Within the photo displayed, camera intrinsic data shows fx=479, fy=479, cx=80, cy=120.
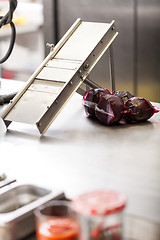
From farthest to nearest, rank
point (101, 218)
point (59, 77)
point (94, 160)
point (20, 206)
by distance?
point (59, 77) → point (94, 160) → point (20, 206) → point (101, 218)

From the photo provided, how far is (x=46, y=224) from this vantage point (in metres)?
0.90

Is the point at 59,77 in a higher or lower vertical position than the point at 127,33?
higher

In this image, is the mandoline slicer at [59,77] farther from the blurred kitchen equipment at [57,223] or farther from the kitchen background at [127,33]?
the kitchen background at [127,33]

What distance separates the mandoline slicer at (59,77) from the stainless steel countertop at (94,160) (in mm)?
66

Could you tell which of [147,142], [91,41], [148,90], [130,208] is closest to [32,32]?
[148,90]

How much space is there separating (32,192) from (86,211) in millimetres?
432

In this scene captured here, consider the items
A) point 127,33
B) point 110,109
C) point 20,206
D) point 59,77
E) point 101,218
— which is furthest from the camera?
point 127,33

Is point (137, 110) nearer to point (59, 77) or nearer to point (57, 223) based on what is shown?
point (59, 77)

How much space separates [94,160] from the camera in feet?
4.65

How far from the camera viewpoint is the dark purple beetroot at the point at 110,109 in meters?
1.68

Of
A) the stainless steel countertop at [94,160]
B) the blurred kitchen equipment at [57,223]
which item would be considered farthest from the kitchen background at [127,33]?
the blurred kitchen equipment at [57,223]

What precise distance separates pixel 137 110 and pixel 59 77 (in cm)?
32

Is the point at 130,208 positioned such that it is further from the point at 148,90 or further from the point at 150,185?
the point at 148,90

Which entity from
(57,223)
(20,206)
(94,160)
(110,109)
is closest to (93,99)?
(110,109)
